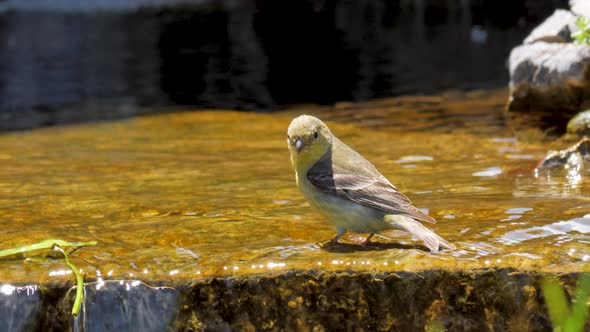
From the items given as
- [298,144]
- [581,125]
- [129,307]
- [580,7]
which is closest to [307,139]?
[298,144]

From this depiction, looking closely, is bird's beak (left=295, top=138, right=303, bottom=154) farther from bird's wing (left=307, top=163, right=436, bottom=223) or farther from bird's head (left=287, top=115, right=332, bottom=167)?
bird's wing (left=307, top=163, right=436, bottom=223)

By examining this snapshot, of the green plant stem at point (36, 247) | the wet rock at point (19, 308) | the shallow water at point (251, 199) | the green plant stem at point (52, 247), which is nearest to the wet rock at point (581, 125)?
the shallow water at point (251, 199)

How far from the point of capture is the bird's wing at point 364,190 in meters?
4.23

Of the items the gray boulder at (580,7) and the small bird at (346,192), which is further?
the gray boulder at (580,7)

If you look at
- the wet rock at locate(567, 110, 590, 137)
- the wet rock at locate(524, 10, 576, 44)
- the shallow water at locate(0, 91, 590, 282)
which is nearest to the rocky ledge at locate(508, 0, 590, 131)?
the wet rock at locate(524, 10, 576, 44)

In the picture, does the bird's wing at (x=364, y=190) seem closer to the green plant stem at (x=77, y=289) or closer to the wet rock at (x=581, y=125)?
the green plant stem at (x=77, y=289)

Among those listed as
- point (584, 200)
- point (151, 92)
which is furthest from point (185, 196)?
point (151, 92)

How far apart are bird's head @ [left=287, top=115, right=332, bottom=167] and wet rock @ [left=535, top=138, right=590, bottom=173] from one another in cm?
273

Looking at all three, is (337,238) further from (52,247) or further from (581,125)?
(581,125)

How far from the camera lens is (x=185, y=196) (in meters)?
6.07

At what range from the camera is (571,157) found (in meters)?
6.69

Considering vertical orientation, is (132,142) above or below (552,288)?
below

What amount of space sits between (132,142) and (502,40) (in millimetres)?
12646

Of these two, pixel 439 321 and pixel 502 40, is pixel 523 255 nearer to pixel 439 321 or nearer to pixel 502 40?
pixel 439 321
